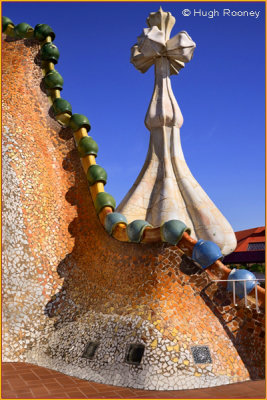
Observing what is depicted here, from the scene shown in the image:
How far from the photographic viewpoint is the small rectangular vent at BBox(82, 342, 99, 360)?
505cm

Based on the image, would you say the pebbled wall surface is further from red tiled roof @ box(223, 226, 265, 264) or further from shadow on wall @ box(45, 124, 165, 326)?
red tiled roof @ box(223, 226, 265, 264)

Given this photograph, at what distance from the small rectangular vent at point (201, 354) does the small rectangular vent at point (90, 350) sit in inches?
47.7

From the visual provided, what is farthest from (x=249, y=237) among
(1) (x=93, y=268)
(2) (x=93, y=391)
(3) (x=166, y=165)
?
(2) (x=93, y=391)

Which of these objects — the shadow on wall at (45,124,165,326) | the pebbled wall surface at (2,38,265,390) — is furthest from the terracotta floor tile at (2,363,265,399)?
the shadow on wall at (45,124,165,326)

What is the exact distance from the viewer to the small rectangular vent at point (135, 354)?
4645 mm

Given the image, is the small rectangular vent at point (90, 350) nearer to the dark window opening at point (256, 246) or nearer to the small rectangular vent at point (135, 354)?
the small rectangular vent at point (135, 354)

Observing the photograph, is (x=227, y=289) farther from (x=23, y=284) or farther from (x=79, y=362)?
(x=23, y=284)

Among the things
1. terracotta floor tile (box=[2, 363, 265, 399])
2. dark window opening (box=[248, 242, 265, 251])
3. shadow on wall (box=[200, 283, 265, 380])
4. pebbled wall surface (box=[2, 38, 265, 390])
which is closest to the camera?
terracotta floor tile (box=[2, 363, 265, 399])

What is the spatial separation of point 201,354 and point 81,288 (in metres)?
2.08

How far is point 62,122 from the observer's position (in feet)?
23.5

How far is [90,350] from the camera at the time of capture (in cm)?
511

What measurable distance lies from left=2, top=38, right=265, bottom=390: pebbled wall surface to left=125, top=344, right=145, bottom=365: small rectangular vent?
2.1 inches

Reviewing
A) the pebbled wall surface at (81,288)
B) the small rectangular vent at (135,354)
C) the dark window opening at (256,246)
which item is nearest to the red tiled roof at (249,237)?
the dark window opening at (256,246)

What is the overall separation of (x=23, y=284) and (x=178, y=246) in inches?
91.7
